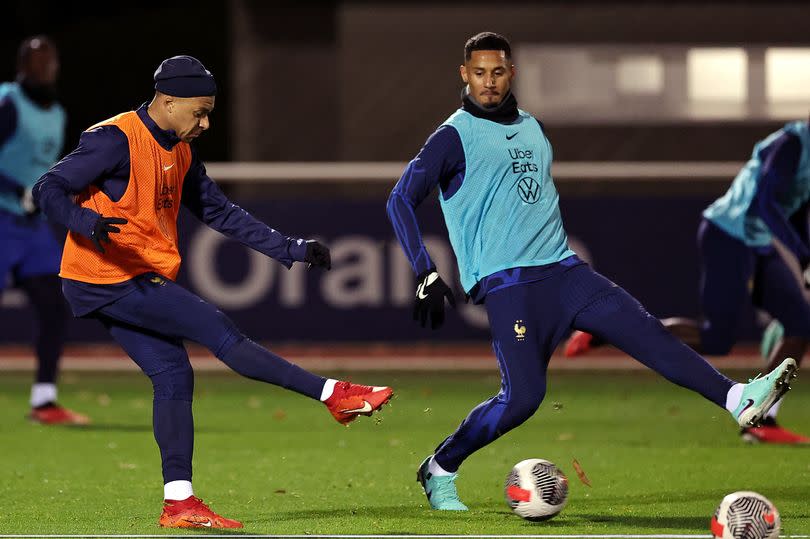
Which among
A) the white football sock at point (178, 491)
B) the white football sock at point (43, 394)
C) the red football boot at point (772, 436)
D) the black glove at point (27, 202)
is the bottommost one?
the red football boot at point (772, 436)

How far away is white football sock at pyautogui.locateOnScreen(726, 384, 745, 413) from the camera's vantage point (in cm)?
822

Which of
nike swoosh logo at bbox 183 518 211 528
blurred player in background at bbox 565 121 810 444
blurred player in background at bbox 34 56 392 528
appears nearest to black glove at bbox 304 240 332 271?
blurred player in background at bbox 34 56 392 528

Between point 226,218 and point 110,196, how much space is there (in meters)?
0.70

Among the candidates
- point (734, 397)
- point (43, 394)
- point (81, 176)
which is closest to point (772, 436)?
point (734, 397)

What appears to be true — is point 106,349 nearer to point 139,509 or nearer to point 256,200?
point 256,200

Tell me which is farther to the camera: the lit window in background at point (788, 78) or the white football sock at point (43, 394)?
the lit window in background at point (788, 78)

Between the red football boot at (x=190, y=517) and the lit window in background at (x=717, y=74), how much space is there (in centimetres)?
1430

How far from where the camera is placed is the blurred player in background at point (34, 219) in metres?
13.4

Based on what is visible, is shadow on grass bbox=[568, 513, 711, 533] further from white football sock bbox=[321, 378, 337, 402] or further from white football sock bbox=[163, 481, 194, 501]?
white football sock bbox=[163, 481, 194, 501]

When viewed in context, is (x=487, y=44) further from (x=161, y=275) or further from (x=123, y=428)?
(x=123, y=428)

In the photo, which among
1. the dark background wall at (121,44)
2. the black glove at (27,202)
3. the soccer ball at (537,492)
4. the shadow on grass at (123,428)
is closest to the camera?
the soccer ball at (537,492)

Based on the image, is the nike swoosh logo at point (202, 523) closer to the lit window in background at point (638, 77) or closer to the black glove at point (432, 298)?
the black glove at point (432, 298)

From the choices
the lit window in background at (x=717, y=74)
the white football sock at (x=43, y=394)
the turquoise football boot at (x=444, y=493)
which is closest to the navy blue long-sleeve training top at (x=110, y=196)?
the turquoise football boot at (x=444, y=493)

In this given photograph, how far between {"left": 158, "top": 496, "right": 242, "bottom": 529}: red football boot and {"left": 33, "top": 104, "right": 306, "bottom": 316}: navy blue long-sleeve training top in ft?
3.27
